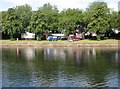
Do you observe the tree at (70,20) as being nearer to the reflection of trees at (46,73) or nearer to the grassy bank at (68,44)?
the grassy bank at (68,44)

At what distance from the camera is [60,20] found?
285 ft

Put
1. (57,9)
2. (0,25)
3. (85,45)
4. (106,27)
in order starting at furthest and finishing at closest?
1. (57,9)
2. (0,25)
3. (106,27)
4. (85,45)

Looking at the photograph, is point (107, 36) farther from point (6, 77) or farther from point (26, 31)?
point (6, 77)

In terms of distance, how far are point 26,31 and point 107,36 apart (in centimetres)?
2334

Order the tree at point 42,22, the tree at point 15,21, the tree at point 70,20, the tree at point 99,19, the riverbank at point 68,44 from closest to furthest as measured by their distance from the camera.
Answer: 1. the riverbank at point 68,44
2. the tree at point 99,19
3. the tree at point 70,20
4. the tree at point 42,22
5. the tree at point 15,21

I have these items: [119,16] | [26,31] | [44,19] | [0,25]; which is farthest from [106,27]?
[0,25]

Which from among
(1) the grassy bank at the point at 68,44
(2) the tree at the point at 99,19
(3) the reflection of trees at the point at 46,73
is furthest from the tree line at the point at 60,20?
(3) the reflection of trees at the point at 46,73

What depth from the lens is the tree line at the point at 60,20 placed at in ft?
274

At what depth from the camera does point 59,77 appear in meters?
30.5

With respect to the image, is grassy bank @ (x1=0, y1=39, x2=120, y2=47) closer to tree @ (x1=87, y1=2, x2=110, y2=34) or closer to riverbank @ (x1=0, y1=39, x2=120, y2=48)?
riverbank @ (x1=0, y1=39, x2=120, y2=48)

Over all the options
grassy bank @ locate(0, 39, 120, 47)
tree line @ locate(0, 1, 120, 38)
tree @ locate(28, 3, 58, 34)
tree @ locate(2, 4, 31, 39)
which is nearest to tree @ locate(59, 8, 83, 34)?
tree line @ locate(0, 1, 120, 38)

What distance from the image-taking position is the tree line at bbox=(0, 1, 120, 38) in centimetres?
8356

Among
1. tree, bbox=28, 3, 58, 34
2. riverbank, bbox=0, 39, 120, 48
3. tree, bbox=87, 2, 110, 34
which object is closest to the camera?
riverbank, bbox=0, 39, 120, 48

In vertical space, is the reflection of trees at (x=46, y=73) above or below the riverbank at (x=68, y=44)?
below
